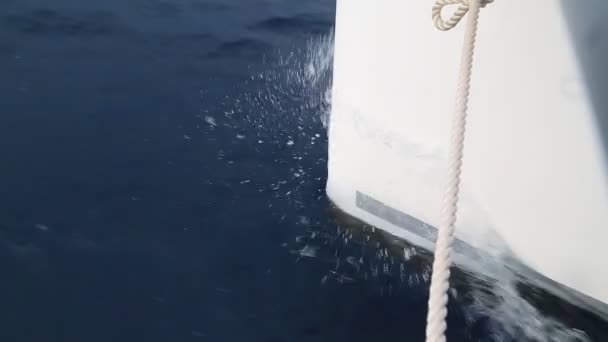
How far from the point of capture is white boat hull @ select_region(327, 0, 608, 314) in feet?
6.48

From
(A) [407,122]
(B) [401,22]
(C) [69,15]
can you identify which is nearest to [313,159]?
(A) [407,122]

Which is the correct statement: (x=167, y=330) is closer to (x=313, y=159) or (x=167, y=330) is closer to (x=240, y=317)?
(x=240, y=317)

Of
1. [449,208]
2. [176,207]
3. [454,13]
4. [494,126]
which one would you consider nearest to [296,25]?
[176,207]

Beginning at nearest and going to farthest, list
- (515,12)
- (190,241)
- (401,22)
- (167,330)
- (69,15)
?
(515,12), (401,22), (167,330), (190,241), (69,15)

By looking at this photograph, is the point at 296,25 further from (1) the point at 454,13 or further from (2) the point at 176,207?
(1) the point at 454,13

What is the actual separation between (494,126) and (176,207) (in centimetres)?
147

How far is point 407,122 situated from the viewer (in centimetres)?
242

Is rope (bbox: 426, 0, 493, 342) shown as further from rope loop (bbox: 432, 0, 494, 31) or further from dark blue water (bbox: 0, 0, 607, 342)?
dark blue water (bbox: 0, 0, 607, 342)

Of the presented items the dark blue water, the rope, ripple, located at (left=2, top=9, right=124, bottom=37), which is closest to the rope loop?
the rope

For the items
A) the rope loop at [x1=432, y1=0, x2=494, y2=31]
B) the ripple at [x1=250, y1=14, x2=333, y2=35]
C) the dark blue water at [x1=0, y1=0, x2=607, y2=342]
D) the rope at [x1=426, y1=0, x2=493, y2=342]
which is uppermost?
the rope loop at [x1=432, y1=0, x2=494, y2=31]

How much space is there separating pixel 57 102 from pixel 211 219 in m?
1.28

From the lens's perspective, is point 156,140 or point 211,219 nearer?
point 211,219

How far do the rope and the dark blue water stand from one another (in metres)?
1.07

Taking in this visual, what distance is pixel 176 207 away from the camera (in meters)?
2.87
